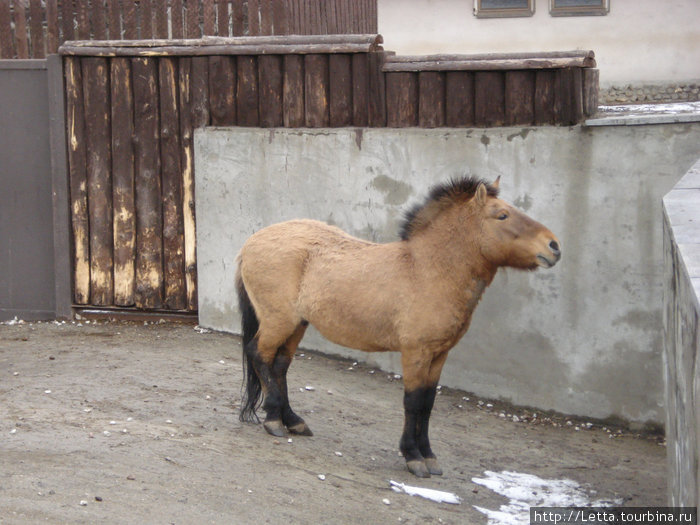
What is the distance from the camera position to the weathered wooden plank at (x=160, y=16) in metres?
8.62

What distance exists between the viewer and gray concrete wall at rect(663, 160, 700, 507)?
3134 mm

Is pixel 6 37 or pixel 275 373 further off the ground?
pixel 6 37

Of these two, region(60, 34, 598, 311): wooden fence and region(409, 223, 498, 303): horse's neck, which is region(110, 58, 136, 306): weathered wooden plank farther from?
region(409, 223, 498, 303): horse's neck

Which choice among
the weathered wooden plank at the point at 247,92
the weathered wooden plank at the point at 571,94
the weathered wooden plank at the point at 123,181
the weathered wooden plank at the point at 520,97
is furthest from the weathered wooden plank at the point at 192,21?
the weathered wooden plank at the point at 571,94

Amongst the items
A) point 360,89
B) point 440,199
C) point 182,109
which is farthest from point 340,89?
point 440,199

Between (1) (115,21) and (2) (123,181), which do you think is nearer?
(2) (123,181)

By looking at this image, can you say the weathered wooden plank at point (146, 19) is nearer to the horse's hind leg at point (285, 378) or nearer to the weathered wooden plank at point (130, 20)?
the weathered wooden plank at point (130, 20)

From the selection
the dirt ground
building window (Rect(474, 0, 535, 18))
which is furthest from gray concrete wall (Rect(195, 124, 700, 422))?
building window (Rect(474, 0, 535, 18))

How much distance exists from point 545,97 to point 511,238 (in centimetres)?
232

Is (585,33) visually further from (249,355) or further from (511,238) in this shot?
(249,355)

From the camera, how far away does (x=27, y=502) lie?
4.34 meters

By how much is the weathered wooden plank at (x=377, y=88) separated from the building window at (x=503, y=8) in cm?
658

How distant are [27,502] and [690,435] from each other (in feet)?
9.73

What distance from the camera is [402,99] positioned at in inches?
303
